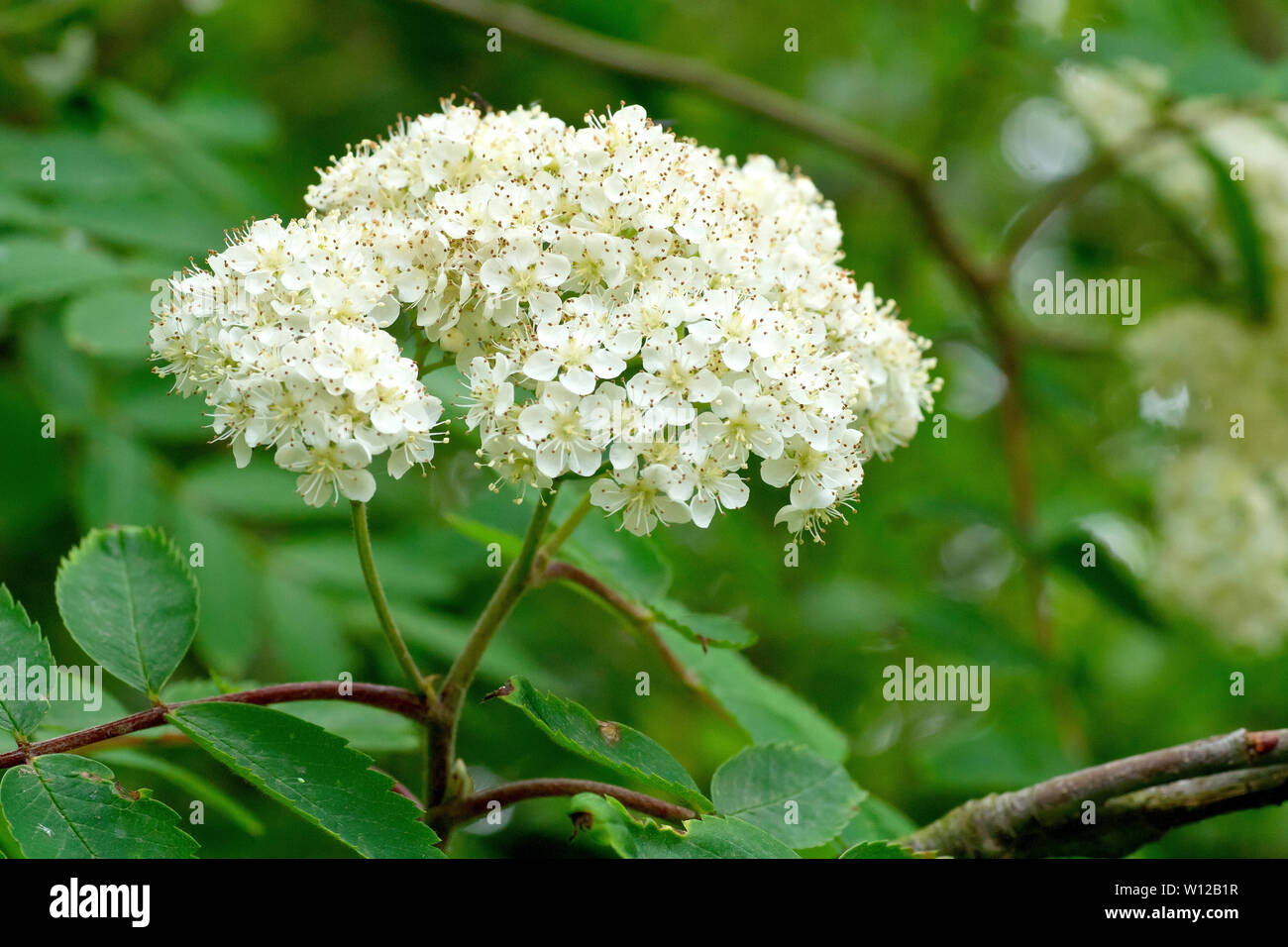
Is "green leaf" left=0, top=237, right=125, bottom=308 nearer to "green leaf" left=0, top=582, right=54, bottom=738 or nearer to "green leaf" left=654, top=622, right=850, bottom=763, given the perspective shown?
"green leaf" left=0, top=582, right=54, bottom=738

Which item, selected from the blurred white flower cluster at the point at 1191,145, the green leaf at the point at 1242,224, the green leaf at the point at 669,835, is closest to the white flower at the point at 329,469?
the green leaf at the point at 669,835

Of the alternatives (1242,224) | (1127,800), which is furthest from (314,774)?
(1242,224)

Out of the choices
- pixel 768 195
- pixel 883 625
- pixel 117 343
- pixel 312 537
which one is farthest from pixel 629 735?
pixel 883 625

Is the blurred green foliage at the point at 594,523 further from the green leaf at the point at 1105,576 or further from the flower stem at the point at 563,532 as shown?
the flower stem at the point at 563,532

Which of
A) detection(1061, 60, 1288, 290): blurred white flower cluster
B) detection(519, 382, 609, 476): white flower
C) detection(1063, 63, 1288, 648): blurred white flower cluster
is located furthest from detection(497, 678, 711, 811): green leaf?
detection(1063, 63, 1288, 648): blurred white flower cluster

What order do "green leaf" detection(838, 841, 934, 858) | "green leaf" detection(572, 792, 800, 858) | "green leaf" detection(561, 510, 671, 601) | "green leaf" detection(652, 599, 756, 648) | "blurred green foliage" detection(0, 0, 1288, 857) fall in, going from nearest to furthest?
"green leaf" detection(572, 792, 800, 858) → "green leaf" detection(838, 841, 934, 858) → "green leaf" detection(652, 599, 756, 648) → "green leaf" detection(561, 510, 671, 601) → "blurred green foliage" detection(0, 0, 1288, 857)

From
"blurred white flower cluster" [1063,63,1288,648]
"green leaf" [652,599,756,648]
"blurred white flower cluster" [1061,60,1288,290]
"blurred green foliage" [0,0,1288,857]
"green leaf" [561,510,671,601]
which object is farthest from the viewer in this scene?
"blurred white flower cluster" [1063,63,1288,648]
